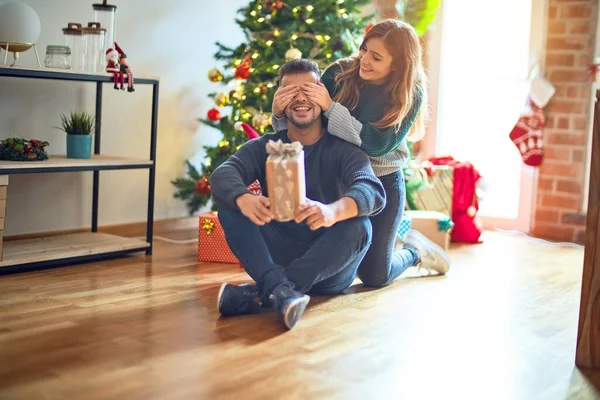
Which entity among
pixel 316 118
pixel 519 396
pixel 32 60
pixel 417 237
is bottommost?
pixel 519 396

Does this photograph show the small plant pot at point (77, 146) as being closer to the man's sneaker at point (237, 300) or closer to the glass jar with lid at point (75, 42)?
the glass jar with lid at point (75, 42)

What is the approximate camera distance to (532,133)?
4.54 meters

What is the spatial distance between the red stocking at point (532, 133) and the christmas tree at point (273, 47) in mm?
1123

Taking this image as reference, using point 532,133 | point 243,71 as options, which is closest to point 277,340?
point 243,71

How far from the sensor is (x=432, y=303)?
9.45ft

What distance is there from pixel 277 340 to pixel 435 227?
1789 mm

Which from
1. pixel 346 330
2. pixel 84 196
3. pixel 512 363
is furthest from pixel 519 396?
pixel 84 196

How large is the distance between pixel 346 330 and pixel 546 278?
1.28 m

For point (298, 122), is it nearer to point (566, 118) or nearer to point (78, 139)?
point (78, 139)

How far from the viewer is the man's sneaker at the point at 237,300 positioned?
252 centimetres

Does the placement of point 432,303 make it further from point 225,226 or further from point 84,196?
point 84,196

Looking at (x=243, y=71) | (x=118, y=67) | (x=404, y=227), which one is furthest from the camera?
(x=243, y=71)

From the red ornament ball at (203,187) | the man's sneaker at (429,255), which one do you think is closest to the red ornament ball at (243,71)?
the red ornament ball at (203,187)

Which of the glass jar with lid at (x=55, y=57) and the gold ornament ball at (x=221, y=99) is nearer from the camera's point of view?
the glass jar with lid at (x=55, y=57)
